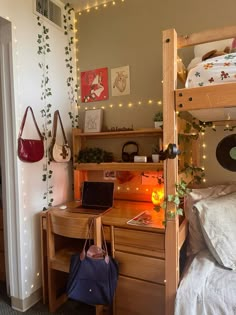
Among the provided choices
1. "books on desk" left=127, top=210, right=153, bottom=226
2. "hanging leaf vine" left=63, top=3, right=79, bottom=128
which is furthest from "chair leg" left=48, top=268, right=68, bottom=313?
"hanging leaf vine" left=63, top=3, right=79, bottom=128

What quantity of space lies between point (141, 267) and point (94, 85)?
5.75 feet

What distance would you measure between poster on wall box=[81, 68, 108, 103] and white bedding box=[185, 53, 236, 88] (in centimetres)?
133

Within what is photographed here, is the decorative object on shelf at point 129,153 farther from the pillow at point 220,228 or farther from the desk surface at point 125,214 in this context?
the pillow at point 220,228

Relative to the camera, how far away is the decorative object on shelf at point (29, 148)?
6.36ft

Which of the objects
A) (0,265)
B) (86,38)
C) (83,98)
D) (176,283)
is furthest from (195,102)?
(0,265)

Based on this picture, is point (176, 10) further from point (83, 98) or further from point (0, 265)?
point (0, 265)

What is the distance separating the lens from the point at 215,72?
3.98ft

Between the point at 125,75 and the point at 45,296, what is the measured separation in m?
2.07

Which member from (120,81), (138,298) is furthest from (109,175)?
(138,298)

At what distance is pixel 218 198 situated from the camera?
1738 mm

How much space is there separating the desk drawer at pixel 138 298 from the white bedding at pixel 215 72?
128 cm

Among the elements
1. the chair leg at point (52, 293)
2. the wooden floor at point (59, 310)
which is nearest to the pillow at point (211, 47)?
→ the chair leg at point (52, 293)

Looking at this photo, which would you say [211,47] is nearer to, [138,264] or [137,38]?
[137,38]

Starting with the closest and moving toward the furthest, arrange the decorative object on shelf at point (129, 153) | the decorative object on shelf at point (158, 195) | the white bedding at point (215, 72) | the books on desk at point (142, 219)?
the white bedding at point (215, 72) < the books on desk at point (142, 219) < the decorative object on shelf at point (158, 195) < the decorative object on shelf at point (129, 153)
